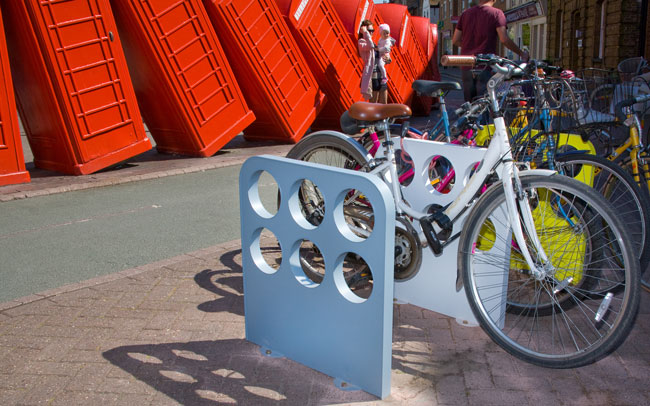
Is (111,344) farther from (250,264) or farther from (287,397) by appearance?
(287,397)

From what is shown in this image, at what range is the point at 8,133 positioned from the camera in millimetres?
7707

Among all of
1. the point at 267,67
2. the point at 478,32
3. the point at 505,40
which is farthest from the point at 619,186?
the point at 267,67

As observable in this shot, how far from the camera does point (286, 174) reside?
311cm

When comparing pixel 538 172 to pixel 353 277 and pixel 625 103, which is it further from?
pixel 625 103

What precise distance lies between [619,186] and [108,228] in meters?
4.45

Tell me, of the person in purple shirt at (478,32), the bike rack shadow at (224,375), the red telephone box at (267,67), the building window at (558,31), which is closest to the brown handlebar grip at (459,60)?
the bike rack shadow at (224,375)

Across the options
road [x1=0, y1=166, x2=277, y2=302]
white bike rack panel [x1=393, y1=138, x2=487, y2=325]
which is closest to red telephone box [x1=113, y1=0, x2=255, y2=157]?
road [x1=0, y1=166, x2=277, y2=302]

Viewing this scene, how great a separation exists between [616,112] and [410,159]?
56.1 inches

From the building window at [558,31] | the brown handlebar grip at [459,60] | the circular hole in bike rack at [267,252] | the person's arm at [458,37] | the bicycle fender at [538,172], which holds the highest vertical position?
the brown handlebar grip at [459,60]

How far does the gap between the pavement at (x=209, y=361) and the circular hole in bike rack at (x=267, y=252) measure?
43 centimetres

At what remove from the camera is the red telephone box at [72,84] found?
7637mm

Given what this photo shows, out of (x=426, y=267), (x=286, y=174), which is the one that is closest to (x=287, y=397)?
(x=286, y=174)

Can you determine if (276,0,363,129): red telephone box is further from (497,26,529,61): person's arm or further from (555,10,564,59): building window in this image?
(555,10,564,59): building window

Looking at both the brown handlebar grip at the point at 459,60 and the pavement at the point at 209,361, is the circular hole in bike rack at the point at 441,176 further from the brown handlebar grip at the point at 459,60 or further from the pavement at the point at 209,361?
the pavement at the point at 209,361
